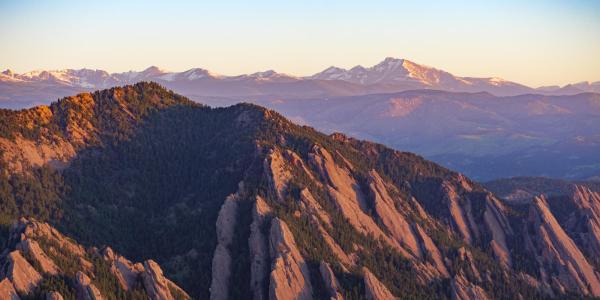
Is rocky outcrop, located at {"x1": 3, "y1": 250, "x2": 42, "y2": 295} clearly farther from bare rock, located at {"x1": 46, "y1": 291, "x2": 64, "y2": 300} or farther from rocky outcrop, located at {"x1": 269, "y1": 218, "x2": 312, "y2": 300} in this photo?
rocky outcrop, located at {"x1": 269, "y1": 218, "x2": 312, "y2": 300}

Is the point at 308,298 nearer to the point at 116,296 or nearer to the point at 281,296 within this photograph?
the point at 281,296

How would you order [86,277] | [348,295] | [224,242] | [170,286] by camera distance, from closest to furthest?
1. [86,277]
2. [170,286]
3. [348,295]
4. [224,242]

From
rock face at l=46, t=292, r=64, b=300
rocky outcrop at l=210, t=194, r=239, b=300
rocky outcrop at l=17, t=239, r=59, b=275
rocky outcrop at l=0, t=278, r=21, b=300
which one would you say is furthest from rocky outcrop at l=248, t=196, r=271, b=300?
rocky outcrop at l=0, t=278, r=21, b=300

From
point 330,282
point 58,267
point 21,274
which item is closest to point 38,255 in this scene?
point 58,267

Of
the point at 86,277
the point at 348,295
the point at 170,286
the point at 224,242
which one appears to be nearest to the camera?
the point at 86,277

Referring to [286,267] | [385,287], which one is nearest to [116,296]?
[286,267]
